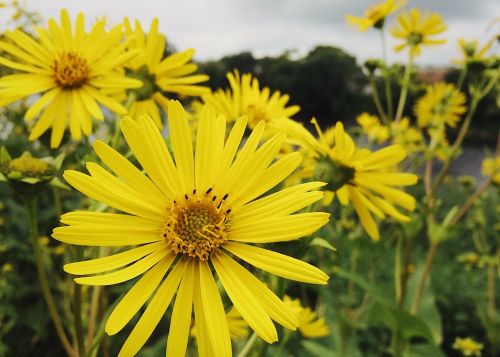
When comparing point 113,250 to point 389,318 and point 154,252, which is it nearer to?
point 154,252

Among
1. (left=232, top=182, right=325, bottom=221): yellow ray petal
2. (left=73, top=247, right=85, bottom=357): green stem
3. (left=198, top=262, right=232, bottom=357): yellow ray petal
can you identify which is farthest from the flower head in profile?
(left=73, top=247, right=85, bottom=357): green stem

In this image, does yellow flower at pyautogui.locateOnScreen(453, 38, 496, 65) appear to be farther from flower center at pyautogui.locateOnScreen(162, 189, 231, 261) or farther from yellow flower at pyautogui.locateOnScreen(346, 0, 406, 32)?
flower center at pyautogui.locateOnScreen(162, 189, 231, 261)

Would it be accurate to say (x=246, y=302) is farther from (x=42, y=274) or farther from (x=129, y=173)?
(x=42, y=274)

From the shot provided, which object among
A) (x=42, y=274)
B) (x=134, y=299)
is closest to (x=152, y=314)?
(x=134, y=299)

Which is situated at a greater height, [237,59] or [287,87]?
[237,59]

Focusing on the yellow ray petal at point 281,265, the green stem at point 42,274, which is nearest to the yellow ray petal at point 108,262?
the yellow ray petal at point 281,265

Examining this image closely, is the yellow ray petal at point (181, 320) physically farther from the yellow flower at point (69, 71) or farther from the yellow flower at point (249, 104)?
the yellow flower at point (249, 104)

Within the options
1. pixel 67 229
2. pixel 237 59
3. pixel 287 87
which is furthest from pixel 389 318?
pixel 237 59
